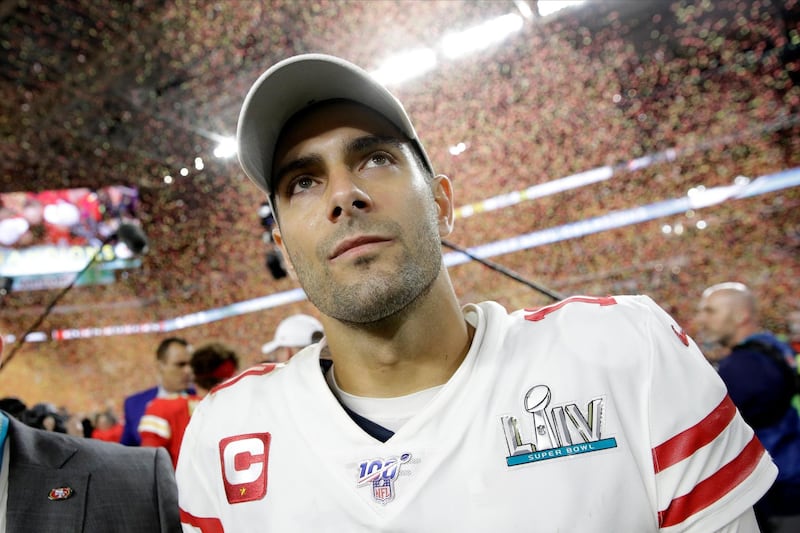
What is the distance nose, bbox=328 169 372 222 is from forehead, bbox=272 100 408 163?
17 centimetres

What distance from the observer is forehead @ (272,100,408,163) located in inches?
47.9

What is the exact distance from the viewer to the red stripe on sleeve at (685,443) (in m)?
0.90

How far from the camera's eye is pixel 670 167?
1038 cm

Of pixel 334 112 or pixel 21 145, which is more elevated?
pixel 21 145

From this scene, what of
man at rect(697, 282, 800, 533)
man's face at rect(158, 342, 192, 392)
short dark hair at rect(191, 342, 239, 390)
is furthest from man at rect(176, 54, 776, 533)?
man's face at rect(158, 342, 192, 392)

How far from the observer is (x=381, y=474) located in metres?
0.98

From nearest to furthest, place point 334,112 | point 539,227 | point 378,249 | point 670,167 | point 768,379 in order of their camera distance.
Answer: point 378,249 < point 334,112 < point 768,379 < point 670,167 < point 539,227

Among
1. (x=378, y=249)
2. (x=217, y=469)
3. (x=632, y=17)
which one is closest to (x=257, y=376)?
(x=217, y=469)

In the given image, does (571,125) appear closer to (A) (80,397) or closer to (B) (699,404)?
(B) (699,404)

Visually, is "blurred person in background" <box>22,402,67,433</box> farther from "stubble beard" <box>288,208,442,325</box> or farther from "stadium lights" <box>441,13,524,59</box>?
"stadium lights" <box>441,13,524,59</box>

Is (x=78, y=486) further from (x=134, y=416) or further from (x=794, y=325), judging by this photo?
(x=794, y=325)

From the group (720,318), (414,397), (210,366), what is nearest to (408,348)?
(414,397)

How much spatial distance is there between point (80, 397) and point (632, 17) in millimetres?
18544

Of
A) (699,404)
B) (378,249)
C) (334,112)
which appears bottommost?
(699,404)
